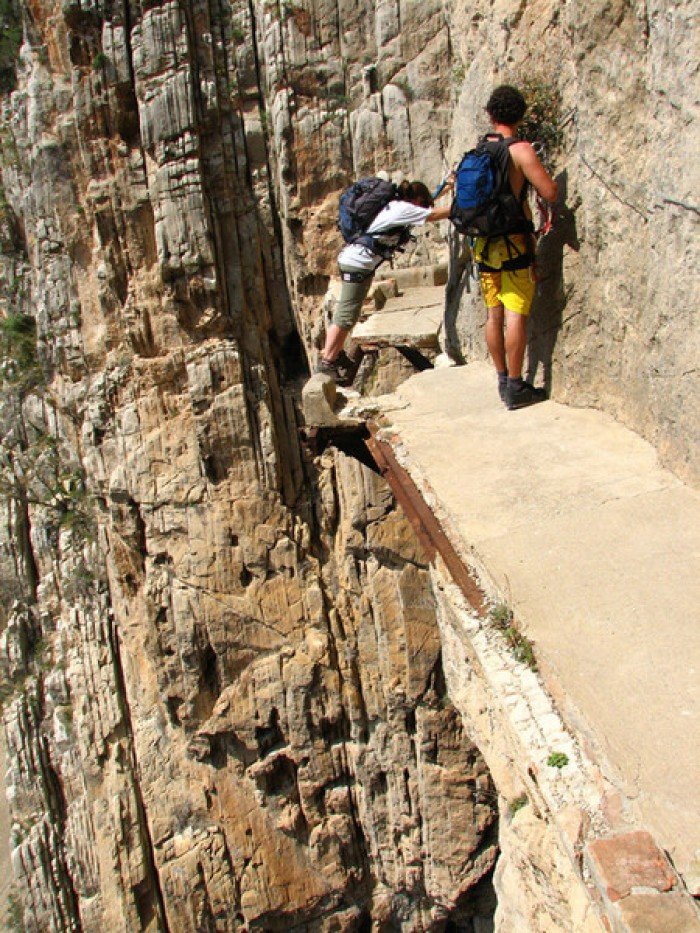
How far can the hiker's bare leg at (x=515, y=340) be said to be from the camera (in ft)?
10.9

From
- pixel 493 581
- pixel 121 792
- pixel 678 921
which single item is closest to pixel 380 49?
pixel 493 581

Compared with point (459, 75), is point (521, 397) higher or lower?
lower

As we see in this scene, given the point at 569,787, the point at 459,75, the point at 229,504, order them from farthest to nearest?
1. the point at 229,504
2. the point at 459,75
3. the point at 569,787

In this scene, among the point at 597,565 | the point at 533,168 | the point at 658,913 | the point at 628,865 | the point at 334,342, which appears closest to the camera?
the point at 658,913

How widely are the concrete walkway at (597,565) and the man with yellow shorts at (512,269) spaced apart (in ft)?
0.59

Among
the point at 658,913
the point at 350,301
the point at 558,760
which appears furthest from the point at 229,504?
the point at 658,913

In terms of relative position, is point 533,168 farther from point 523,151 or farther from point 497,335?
point 497,335

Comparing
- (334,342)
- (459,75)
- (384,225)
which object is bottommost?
(334,342)

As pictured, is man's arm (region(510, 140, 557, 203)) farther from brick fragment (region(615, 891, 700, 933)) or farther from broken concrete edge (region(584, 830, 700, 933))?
brick fragment (region(615, 891, 700, 933))

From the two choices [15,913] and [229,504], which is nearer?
[229,504]

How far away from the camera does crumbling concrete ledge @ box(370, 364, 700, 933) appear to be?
142 centimetres

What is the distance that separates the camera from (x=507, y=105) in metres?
3.09

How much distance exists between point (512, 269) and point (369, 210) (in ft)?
3.69

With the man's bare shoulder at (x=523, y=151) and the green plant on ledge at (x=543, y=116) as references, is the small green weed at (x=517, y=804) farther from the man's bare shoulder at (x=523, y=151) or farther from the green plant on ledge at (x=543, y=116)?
the green plant on ledge at (x=543, y=116)
